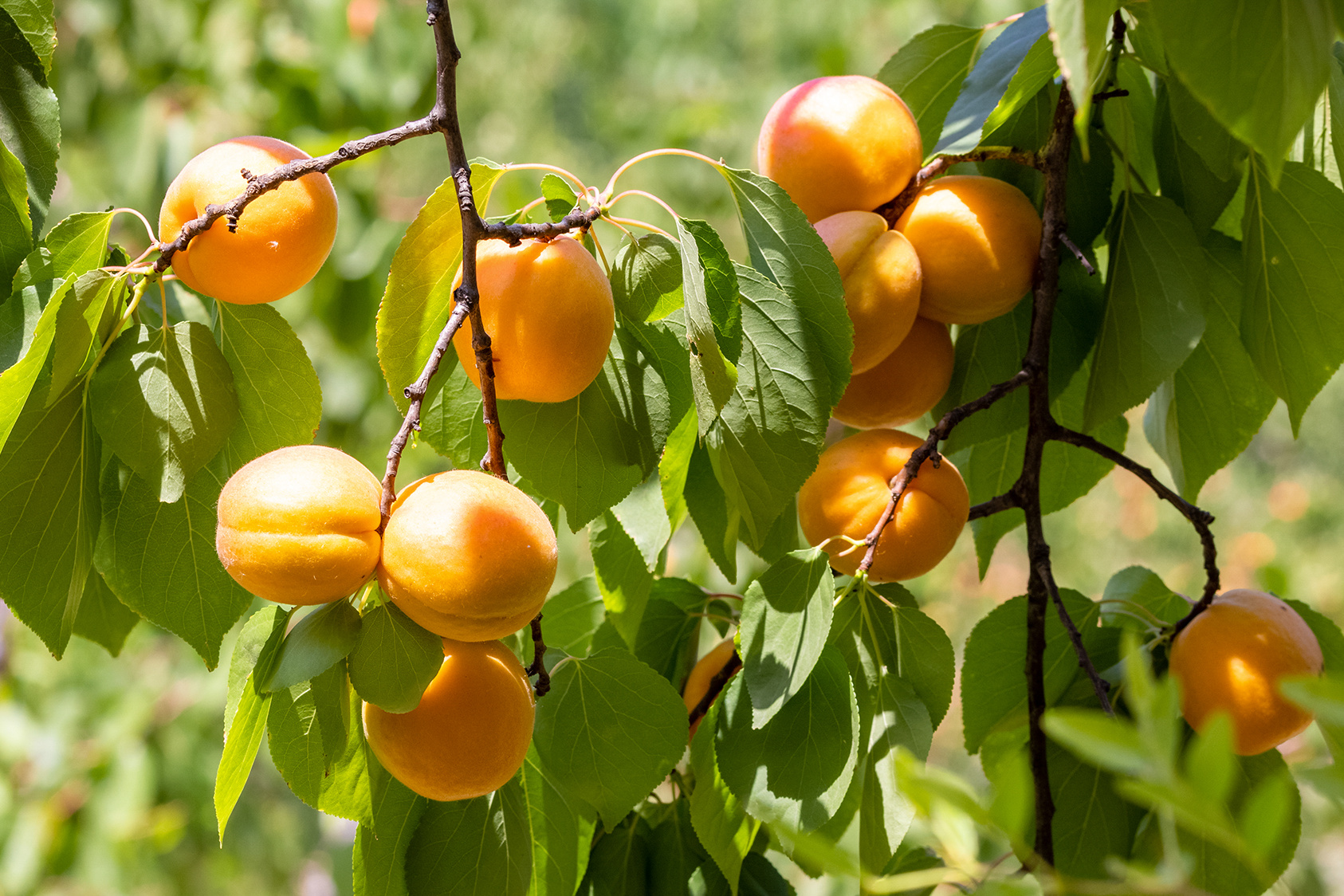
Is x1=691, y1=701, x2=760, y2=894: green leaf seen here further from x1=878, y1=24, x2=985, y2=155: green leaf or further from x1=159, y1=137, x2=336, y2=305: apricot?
x1=878, y1=24, x2=985, y2=155: green leaf

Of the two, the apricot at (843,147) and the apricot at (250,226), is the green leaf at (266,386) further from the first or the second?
the apricot at (843,147)

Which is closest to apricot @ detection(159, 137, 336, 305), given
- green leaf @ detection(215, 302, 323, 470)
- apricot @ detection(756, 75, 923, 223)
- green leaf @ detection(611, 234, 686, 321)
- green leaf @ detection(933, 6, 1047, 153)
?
green leaf @ detection(215, 302, 323, 470)

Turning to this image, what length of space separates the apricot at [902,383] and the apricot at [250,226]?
0.28 metres

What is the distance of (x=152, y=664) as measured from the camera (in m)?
2.41

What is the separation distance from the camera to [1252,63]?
0.34 m

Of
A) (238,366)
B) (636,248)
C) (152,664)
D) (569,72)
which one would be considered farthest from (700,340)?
(569,72)

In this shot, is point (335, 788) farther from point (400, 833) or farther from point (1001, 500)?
point (1001, 500)

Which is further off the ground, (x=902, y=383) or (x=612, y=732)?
(x=902, y=383)

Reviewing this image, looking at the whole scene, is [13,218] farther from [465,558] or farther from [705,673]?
[705,673]

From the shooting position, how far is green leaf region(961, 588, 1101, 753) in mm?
594

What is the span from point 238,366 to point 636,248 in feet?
0.65

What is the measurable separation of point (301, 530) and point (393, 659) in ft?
0.19

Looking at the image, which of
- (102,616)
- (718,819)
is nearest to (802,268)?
(718,819)

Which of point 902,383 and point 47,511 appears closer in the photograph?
point 47,511
